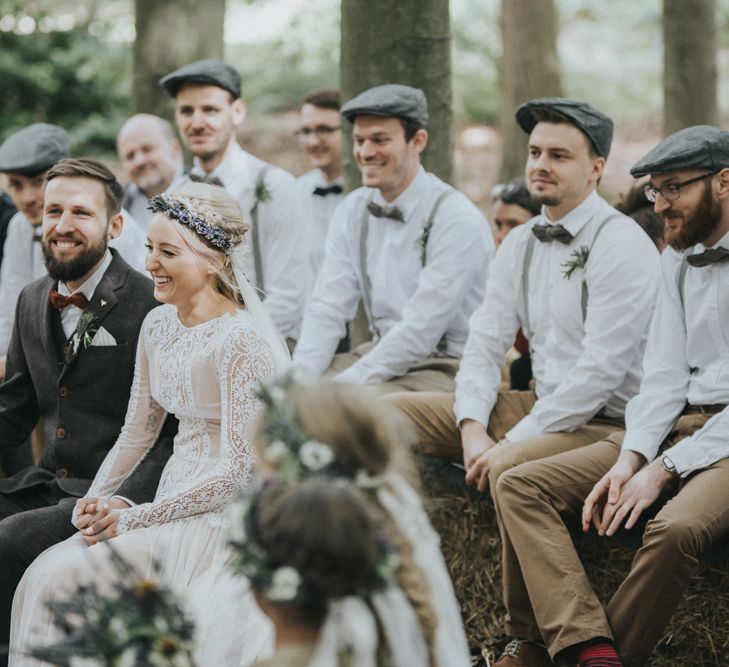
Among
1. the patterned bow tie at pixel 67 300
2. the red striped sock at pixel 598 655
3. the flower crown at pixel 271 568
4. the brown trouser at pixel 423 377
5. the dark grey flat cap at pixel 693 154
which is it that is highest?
the dark grey flat cap at pixel 693 154

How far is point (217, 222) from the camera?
4.41m

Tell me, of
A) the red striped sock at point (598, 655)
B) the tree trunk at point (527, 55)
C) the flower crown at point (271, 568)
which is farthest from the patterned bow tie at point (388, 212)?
the tree trunk at point (527, 55)

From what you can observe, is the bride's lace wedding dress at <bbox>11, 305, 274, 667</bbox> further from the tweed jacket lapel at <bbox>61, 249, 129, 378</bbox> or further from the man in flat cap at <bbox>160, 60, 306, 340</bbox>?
the man in flat cap at <bbox>160, 60, 306, 340</bbox>

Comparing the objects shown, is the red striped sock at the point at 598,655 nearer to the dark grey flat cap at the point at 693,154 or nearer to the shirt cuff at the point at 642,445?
the shirt cuff at the point at 642,445

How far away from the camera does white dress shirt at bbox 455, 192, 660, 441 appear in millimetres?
4980

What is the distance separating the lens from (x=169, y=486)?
14.3 feet

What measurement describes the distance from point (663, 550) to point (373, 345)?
2.63 metres

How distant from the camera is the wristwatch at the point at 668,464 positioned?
4410mm

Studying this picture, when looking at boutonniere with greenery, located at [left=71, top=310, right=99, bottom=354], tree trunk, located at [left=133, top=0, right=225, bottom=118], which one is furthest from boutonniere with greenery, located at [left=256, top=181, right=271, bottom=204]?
tree trunk, located at [left=133, top=0, right=225, bottom=118]

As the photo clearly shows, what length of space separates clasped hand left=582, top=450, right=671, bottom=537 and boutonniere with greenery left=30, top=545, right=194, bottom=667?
2.23 metres

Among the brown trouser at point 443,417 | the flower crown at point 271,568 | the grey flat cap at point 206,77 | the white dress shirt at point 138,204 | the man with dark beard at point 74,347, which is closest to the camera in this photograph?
the flower crown at point 271,568

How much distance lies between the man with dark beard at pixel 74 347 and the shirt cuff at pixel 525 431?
1.46 meters

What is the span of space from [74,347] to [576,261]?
7.17ft

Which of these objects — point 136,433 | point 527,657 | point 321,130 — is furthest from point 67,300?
point 321,130
